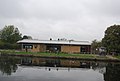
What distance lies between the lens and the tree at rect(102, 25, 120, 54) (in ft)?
164

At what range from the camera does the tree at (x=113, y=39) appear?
50.1m

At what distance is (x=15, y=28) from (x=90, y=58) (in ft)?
138

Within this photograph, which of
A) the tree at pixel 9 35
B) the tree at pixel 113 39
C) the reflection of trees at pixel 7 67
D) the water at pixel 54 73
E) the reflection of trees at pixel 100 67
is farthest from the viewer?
the tree at pixel 9 35

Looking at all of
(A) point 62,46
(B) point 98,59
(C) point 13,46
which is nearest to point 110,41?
(B) point 98,59

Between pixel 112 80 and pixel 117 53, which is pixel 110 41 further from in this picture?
pixel 112 80

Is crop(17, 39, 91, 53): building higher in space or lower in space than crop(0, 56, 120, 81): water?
higher

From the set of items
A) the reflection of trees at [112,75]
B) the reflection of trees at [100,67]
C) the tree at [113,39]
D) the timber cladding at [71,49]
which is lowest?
the reflection of trees at [112,75]

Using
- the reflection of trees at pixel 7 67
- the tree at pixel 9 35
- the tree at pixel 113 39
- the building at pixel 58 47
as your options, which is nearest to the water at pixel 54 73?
the reflection of trees at pixel 7 67

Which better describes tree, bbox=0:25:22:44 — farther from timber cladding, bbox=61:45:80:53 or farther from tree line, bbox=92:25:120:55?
tree line, bbox=92:25:120:55

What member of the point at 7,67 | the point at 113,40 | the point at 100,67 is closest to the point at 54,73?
the point at 7,67

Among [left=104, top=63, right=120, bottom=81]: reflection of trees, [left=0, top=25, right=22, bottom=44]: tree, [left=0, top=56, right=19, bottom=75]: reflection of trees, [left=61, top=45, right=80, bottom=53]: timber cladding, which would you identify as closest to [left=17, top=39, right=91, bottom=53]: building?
[left=61, top=45, right=80, bottom=53]: timber cladding

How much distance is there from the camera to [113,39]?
165 feet

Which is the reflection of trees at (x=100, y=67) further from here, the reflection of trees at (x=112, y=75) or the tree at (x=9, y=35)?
the tree at (x=9, y=35)

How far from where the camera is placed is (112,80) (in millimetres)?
22219
